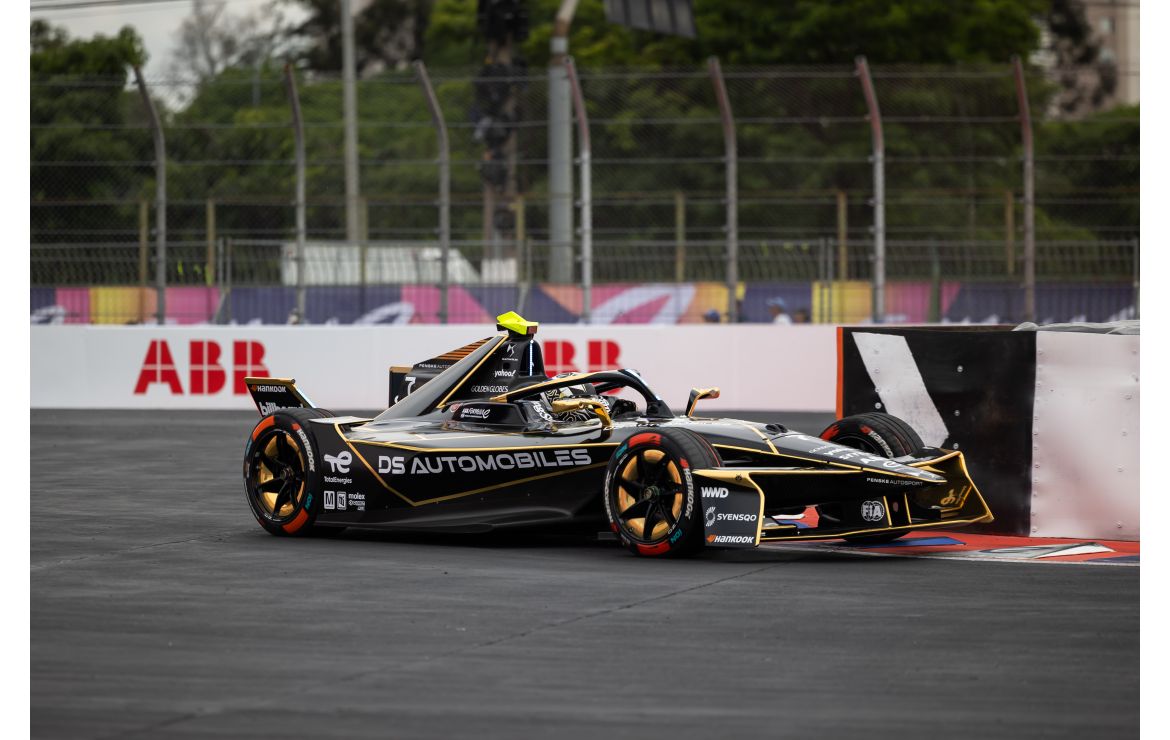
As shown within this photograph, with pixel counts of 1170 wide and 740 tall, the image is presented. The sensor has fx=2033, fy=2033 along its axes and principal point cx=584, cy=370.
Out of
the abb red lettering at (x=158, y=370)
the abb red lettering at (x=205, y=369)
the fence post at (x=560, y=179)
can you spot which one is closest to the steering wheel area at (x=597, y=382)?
the fence post at (x=560, y=179)

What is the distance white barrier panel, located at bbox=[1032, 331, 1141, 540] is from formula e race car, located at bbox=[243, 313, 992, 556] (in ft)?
2.99

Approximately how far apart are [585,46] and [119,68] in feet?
38.7

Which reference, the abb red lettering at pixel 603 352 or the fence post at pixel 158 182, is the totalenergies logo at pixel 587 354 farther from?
the fence post at pixel 158 182

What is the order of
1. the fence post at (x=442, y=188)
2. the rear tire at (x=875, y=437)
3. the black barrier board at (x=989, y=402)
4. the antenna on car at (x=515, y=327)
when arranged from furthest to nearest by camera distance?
the fence post at (x=442, y=188) < the antenna on car at (x=515, y=327) < the black barrier board at (x=989, y=402) < the rear tire at (x=875, y=437)

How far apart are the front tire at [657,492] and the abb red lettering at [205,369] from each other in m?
14.1

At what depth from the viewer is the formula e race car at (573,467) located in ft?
33.6

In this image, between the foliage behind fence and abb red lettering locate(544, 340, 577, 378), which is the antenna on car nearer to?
the foliage behind fence

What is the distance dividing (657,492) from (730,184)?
12826mm

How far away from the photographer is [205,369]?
23922mm

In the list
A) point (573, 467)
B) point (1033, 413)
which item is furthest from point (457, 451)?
point (1033, 413)

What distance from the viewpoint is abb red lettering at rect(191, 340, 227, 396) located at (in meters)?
23.8

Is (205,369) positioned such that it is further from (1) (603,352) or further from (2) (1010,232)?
(2) (1010,232)
